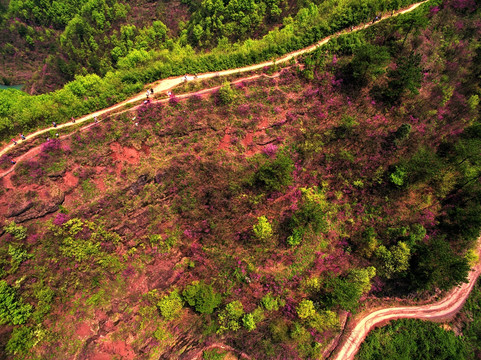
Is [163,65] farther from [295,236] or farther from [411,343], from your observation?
[411,343]

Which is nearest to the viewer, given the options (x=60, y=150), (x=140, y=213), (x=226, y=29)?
(x=60, y=150)

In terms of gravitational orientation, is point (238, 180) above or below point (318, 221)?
above

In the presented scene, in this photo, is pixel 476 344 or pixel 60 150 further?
pixel 476 344

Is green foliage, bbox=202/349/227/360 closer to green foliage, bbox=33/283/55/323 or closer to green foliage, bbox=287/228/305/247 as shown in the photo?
green foliage, bbox=287/228/305/247

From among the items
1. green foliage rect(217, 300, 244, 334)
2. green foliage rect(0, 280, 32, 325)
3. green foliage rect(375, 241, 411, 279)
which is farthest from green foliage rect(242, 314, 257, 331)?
green foliage rect(0, 280, 32, 325)

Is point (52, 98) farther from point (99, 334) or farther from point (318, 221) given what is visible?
point (318, 221)

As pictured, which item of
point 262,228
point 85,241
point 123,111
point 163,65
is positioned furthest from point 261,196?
point 163,65

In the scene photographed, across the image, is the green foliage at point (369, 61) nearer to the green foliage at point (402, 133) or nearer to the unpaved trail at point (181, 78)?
the unpaved trail at point (181, 78)

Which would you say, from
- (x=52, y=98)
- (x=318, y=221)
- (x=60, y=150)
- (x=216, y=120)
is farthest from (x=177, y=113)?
(x=318, y=221)
